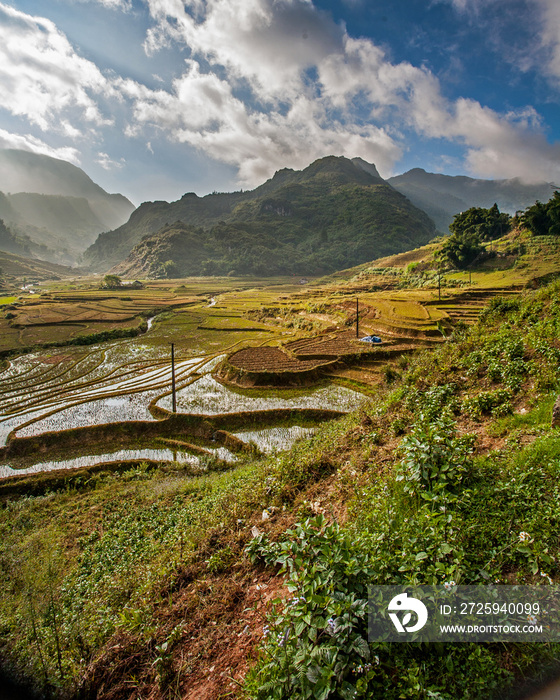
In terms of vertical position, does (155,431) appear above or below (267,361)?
below

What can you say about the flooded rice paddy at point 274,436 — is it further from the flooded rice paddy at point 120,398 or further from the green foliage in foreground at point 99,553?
the green foliage in foreground at point 99,553

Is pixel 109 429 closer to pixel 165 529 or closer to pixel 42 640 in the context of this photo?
pixel 165 529

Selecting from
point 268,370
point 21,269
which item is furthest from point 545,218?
point 21,269

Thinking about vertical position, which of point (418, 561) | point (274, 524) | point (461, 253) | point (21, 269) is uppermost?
point (21, 269)

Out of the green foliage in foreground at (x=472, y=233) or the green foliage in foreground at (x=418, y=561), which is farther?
the green foliage in foreground at (x=472, y=233)

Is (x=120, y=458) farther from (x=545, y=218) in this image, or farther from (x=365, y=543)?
(x=545, y=218)

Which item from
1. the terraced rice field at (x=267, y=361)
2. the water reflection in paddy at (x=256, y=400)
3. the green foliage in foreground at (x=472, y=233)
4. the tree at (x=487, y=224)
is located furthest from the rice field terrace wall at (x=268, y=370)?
the tree at (x=487, y=224)

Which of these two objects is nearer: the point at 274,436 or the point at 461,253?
the point at 274,436

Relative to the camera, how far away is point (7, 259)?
490ft

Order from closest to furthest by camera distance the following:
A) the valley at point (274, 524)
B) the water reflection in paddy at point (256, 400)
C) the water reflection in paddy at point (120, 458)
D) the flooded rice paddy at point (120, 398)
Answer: the valley at point (274, 524) < the water reflection in paddy at point (120, 458) < the flooded rice paddy at point (120, 398) < the water reflection in paddy at point (256, 400)

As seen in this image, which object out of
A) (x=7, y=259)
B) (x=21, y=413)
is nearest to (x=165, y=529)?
(x=21, y=413)

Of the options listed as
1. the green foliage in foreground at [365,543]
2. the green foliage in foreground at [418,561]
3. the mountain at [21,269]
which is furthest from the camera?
the mountain at [21,269]

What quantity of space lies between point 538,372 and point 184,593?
25.4 feet

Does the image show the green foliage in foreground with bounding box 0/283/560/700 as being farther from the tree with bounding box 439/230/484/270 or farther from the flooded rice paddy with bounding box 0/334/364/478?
the tree with bounding box 439/230/484/270
